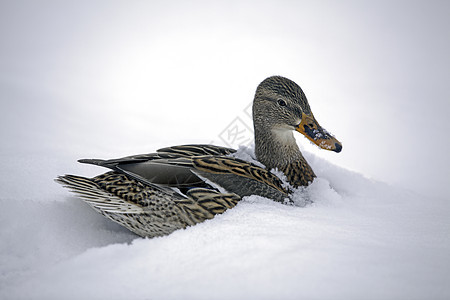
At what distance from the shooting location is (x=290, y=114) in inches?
100

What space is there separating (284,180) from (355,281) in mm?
1325

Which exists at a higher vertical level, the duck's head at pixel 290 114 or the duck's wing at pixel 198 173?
the duck's head at pixel 290 114

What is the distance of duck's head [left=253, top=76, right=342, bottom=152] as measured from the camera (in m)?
2.54

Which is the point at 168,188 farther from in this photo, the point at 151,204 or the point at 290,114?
the point at 290,114

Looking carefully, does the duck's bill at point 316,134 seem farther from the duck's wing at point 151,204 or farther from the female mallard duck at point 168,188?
the duck's wing at point 151,204

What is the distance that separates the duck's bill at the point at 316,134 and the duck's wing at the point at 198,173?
1.83 feet

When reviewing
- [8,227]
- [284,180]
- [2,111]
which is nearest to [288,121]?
[284,180]

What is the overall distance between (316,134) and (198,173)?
3.29 ft

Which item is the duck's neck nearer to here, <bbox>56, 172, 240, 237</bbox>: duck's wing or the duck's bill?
the duck's bill

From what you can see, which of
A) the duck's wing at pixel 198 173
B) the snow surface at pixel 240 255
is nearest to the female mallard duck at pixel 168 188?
the duck's wing at pixel 198 173

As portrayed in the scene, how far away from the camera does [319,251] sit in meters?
1.39

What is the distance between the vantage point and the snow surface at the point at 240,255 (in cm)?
122

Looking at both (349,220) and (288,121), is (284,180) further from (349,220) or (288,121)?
(349,220)

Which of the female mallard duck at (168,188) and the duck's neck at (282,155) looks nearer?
the female mallard duck at (168,188)
